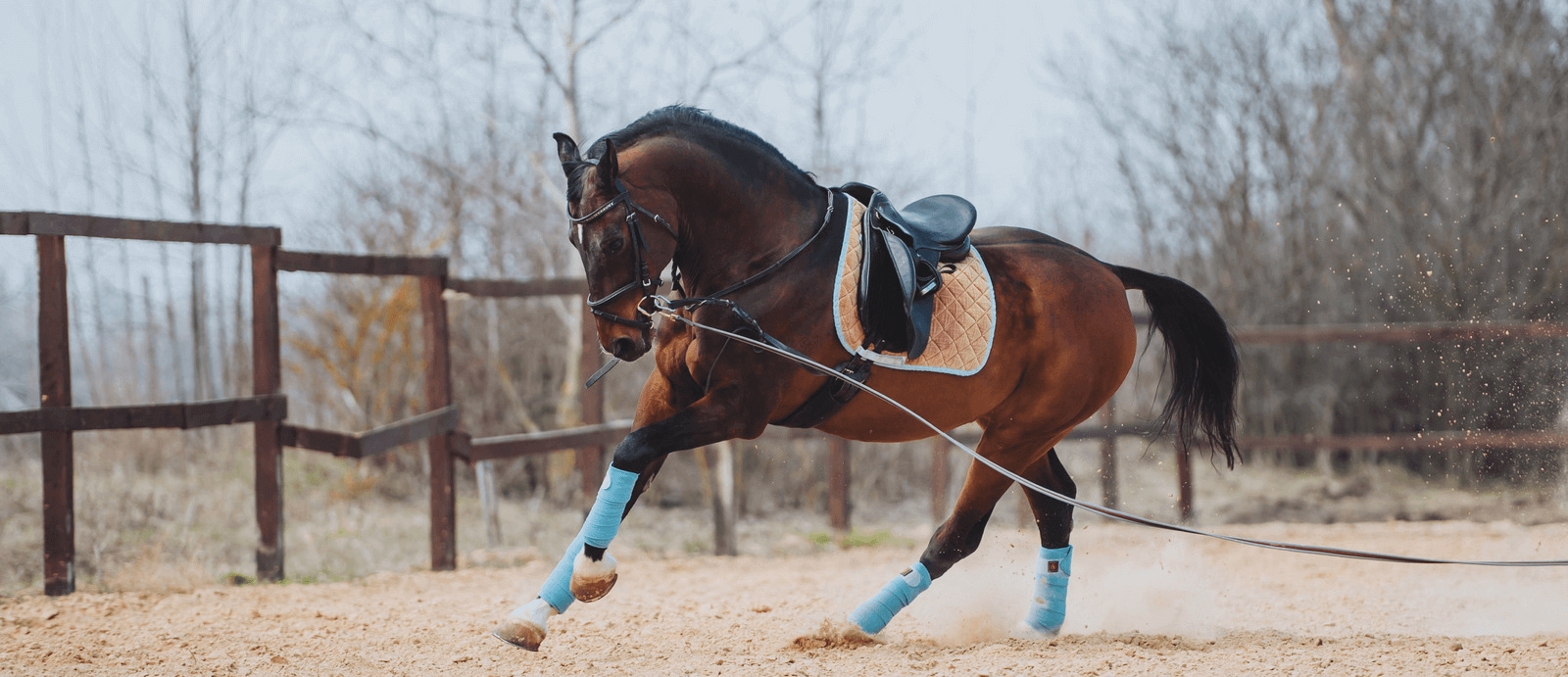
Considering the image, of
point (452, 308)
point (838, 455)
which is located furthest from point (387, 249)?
point (838, 455)

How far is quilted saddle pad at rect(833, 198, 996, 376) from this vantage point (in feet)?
11.2

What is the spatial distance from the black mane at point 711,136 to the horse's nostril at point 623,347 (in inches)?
25.0

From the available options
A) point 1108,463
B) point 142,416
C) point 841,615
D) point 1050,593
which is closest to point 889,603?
point 1050,593

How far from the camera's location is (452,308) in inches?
381

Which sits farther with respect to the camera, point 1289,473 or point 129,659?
point 1289,473

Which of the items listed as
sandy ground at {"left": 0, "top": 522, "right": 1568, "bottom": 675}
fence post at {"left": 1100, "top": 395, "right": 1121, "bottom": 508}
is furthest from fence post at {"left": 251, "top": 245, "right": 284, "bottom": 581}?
fence post at {"left": 1100, "top": 395, "right": 1121, "bottom": 508}

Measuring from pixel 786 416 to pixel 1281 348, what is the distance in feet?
31.2

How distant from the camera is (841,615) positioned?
15.1 feet

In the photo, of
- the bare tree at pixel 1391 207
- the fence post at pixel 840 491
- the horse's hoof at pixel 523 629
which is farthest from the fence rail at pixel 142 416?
the bare tree at pixel 1391 207

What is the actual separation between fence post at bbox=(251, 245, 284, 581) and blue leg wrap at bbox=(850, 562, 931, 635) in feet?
10.8

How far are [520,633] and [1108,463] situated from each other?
18.0 ft

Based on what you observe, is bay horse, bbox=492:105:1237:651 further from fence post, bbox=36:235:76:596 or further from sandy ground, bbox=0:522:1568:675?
fence post, bbox=36:235:76:596

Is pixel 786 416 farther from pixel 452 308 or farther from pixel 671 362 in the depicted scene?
pixel 452 308

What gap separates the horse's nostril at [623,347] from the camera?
3012 mm
